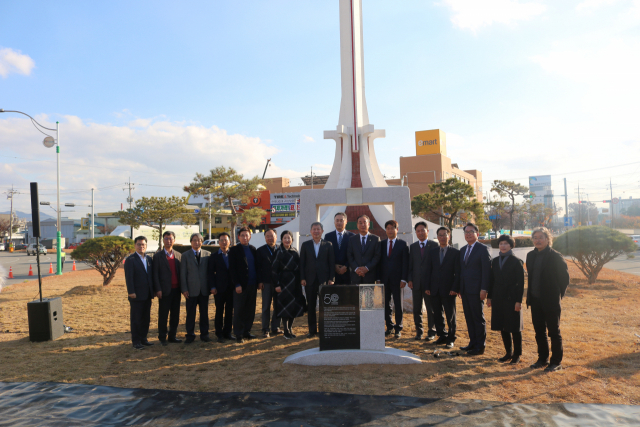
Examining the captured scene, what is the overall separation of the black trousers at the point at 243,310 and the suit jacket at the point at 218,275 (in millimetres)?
214

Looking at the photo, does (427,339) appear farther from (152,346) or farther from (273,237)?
(152,346)

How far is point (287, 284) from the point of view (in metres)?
6.83

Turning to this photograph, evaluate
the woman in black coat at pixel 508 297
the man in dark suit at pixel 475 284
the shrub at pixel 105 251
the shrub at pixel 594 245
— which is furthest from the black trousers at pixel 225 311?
the shrub at pixel 594 245

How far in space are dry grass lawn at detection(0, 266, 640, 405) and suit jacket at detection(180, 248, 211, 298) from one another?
870 millimetres

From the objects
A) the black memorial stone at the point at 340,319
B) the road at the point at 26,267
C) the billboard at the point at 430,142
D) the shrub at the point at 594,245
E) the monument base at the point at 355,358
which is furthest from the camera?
the billboard at the point at 430,142

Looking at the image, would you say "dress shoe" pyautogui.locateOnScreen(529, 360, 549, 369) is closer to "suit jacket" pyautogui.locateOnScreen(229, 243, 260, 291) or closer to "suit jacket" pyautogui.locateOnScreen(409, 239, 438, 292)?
"suit jacket" pyautogui.locateOnScreen(409, 239, 438, 292)

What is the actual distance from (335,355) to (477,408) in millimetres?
1943

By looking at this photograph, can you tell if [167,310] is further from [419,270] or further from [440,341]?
[440,341]

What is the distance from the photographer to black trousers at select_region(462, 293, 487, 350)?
5820 millimetres

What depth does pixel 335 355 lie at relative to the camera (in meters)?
5.37

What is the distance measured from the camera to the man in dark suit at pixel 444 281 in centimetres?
619

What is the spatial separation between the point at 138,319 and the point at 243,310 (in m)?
1.64

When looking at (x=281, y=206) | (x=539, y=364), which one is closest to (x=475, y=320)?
(x=539, y=364)

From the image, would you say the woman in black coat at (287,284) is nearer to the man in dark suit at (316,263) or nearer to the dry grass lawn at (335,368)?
the man in dark suit at (316,263)
